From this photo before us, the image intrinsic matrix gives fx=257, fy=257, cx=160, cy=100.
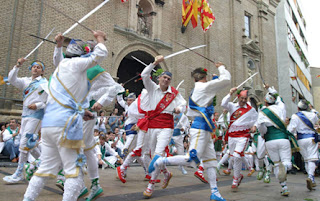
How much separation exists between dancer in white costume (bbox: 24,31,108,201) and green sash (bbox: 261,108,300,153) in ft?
12.8

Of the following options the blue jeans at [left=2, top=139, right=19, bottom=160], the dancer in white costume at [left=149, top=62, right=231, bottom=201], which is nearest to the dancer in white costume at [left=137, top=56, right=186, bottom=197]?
the dancer in white costume at [left=149, top=62, right=231, bottom=201]

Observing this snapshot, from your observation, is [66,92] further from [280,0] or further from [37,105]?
[280,0]


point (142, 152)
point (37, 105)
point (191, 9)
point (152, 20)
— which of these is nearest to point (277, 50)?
point (191, 9)

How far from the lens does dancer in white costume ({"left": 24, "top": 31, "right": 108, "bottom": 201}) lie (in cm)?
260

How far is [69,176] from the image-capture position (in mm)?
2602

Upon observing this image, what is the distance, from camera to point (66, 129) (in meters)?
2.64

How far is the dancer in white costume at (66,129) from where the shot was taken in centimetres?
260

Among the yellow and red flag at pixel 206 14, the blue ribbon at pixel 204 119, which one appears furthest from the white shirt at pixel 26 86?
the yellow and red flag at pixel 206 14

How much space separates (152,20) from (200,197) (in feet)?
43.6

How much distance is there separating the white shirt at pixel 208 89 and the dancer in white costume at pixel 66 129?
6.35 feet

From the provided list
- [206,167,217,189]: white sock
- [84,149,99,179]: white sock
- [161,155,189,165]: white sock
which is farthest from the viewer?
[206,167,217,189]: white sock

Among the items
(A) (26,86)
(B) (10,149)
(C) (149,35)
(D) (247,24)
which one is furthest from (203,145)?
(D) (247,24)

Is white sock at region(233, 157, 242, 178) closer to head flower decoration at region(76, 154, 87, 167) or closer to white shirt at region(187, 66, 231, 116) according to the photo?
white shirt at region(187, 66, 231, 116)

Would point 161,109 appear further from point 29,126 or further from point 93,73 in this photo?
point 29,126
